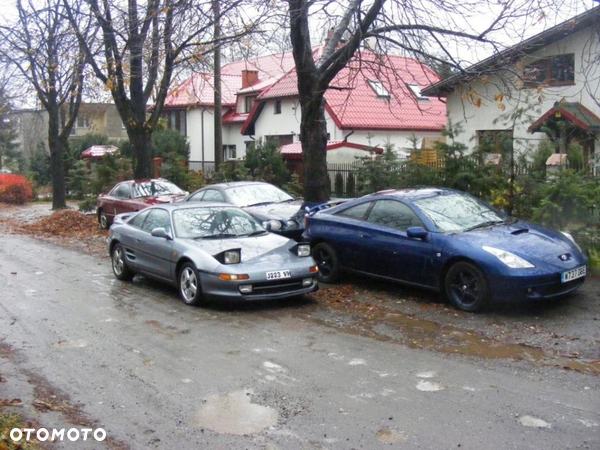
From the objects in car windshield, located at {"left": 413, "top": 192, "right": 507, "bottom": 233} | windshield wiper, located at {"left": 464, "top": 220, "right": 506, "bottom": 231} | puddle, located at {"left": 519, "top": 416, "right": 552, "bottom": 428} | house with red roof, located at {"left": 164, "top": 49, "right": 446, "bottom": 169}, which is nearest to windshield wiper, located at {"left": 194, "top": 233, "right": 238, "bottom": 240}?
car windshield, located at {"left": 413, "top": 192, "right": 507, "bottom": 233}

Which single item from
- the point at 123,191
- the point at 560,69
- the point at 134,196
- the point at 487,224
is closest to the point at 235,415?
the point at 487,224

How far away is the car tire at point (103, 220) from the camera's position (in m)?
19.8

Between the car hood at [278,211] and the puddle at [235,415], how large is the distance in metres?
7.75

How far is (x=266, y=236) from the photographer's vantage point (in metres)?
10.3

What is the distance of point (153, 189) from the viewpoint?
19.1 metres

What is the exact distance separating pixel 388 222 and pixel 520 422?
5096 mm

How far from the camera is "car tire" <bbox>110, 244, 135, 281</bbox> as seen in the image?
11.5 m

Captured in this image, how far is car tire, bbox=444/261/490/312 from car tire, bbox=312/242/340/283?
2.21m

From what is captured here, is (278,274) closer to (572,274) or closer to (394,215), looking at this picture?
(394,215)

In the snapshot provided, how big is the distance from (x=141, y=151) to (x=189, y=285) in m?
11.7

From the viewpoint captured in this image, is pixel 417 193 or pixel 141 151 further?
pixel 141 151

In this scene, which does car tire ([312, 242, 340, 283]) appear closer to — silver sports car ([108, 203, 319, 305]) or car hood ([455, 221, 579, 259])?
silver sports car ([108, 203, 319, 305])

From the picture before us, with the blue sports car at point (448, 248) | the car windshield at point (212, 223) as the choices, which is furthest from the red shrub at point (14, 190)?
the blue sports car at point (448, 248)

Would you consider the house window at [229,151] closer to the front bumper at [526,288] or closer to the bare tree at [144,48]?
the bare tree at [144,48]
